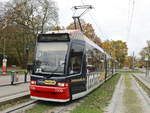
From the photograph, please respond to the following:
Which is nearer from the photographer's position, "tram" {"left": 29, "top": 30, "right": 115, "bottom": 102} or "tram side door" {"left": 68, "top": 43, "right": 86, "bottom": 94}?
"tram" {"left": 29, "top": 30, "right": 115, "bottom": 102}

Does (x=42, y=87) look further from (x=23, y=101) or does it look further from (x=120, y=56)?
(x=120, y=56)

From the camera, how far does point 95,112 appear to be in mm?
8445

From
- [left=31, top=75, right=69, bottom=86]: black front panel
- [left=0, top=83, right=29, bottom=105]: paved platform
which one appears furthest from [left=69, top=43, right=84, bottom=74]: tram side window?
[left=0, top=83, right=29, bottom=105]: paved platform

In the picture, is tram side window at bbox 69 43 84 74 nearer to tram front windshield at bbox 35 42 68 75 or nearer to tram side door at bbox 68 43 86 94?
tram side door at bbox 68 43 86 94

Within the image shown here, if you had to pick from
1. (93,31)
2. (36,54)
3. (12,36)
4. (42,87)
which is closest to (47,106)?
(42,87)

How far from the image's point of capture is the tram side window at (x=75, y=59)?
9992 mm

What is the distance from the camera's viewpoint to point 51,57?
9.86 m

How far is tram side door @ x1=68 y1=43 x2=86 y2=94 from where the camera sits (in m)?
9.97

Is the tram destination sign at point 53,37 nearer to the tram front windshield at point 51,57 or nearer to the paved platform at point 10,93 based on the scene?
the tram front windshield at point 51,57

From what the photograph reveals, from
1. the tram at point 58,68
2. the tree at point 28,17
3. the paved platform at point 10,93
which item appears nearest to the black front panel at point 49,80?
the tram at point 58,68

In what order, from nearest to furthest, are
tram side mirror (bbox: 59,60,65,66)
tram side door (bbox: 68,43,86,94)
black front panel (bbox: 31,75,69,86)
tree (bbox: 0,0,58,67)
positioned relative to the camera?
1. black front panel (bbox: 31,75,69,86)
2. tram side mirror (bbox: 59,60,65,66)
3. tram side door (bbox: 68,43,86,94)
4. tree (bbox: 0,0,58,67)

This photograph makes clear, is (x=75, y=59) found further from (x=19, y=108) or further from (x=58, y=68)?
(x=19, y=108)

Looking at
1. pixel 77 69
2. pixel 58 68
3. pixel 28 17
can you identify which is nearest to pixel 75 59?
pixel 77 69

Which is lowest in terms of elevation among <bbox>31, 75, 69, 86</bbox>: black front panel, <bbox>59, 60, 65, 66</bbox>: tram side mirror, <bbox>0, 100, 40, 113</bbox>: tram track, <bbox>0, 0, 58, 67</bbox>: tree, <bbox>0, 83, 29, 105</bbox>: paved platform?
<bbox>0, 100, 40, 113</bbox>: tram track
